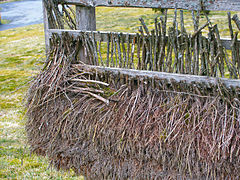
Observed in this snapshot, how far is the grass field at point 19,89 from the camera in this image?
4.61 m

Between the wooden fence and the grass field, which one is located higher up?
the wooden fence

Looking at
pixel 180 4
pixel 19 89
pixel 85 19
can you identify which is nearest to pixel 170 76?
pixel 180 4

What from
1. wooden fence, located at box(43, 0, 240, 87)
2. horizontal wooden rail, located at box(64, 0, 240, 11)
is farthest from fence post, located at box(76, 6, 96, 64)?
horizontal wooden rail, located at box(64, 0, 240, 11)

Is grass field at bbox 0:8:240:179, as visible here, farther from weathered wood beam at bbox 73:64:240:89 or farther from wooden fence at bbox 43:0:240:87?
weathered wood beam at bbox 73:64:240:89

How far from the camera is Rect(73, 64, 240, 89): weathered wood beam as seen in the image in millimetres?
3219

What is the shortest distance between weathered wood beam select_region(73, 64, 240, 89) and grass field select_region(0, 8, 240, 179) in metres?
0.96

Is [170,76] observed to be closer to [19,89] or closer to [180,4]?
[180,4]

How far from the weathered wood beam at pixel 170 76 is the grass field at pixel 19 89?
3.16ft

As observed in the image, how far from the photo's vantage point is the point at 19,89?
29.1ft

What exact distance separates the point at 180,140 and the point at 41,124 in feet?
6.25

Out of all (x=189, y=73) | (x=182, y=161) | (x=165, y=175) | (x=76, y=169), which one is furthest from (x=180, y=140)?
(x=76, y=169)

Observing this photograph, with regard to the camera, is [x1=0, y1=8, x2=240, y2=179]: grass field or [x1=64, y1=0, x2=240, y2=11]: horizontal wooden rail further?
[x1=0, y1=8, x2=240, y2=179]: grass field

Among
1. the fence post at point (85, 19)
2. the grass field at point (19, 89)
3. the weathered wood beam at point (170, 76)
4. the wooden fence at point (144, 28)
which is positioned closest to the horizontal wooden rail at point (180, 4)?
the wooden fence at point (144, 28)

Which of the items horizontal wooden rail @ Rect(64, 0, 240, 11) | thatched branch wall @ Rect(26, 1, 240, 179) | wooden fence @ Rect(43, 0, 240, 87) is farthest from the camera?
thatched branch wall @ Rect(26, 1, 240, 179)
